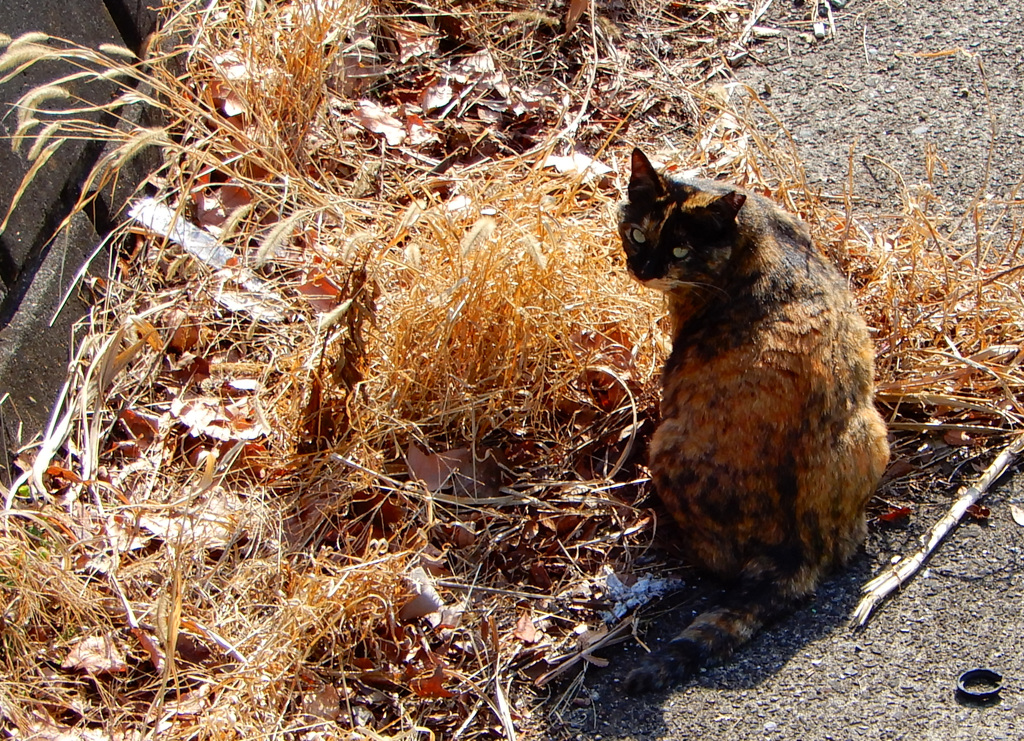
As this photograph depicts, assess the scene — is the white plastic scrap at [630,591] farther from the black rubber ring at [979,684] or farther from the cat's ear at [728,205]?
the cat's ear at [728,205]

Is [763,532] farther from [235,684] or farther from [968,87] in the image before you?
[968,87]

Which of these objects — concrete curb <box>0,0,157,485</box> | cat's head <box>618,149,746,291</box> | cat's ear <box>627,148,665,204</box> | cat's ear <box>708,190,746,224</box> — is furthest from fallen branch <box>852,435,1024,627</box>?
concrete curb <box>0,0,157,485</box>

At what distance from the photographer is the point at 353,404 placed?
338cm

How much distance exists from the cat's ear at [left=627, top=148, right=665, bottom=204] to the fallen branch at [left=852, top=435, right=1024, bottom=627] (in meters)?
1.47

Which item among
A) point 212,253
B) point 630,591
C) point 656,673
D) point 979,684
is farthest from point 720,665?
point 212,253

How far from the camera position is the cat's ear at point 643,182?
10.5ft

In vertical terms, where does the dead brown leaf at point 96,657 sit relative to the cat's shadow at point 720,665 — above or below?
above

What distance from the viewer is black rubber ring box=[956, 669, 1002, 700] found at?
280 centimetres

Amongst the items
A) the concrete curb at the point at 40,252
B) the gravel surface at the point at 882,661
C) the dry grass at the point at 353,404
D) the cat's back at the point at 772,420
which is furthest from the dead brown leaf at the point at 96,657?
the cat's back at the point at 772,420

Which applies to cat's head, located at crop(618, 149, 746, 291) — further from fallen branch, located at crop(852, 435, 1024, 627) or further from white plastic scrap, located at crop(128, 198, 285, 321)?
white plastic scrap, located at crop(128, 198, 285, 321)

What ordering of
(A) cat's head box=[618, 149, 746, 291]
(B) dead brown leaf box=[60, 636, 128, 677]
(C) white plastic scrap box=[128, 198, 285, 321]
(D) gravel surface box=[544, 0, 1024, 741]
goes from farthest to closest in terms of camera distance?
(C) white plastic scrap box=[128, 198, 285, 321] → (A) cat's head box=[618, 149, 746, 291] → (B) dead brown leaf box=[60, 636, 128, 677] → (D) gravel surface box=[544, 0, 1024, 741]

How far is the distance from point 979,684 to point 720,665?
0.75 m

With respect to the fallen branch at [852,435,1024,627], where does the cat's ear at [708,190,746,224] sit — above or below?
above

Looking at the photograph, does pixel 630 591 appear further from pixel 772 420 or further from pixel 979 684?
pixel 979 684
